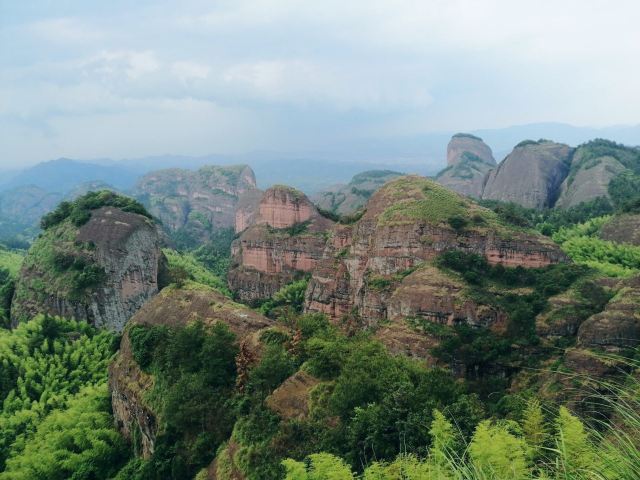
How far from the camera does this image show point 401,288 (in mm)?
31750

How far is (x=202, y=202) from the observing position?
14000 centimetres

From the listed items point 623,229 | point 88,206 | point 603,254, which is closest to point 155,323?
point 88,206

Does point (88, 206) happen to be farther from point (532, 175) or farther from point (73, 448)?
point (532, 175)

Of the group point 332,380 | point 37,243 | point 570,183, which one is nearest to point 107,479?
point 332,380

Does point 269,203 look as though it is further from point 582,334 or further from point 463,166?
point 463,166

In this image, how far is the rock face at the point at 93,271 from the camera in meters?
37.8

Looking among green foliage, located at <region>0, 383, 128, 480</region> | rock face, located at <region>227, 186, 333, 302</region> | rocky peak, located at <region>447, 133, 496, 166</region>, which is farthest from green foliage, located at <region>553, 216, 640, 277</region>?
rocky peak, located at <region>447, 133, 496, 166</region>

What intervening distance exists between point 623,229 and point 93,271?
4546 cm

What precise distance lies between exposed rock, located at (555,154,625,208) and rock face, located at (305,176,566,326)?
4032 cm

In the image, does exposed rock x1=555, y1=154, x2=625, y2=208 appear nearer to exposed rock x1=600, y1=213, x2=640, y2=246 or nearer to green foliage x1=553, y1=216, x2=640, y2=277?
green foliage x1=553, y1=216, x2=640, y2=277

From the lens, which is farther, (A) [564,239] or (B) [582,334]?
(A) [564,239]

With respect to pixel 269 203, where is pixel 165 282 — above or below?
below

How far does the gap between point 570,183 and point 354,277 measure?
55.3m

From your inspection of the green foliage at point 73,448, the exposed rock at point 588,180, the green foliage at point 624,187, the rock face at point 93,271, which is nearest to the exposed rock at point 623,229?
the green foliage at point 624,187
